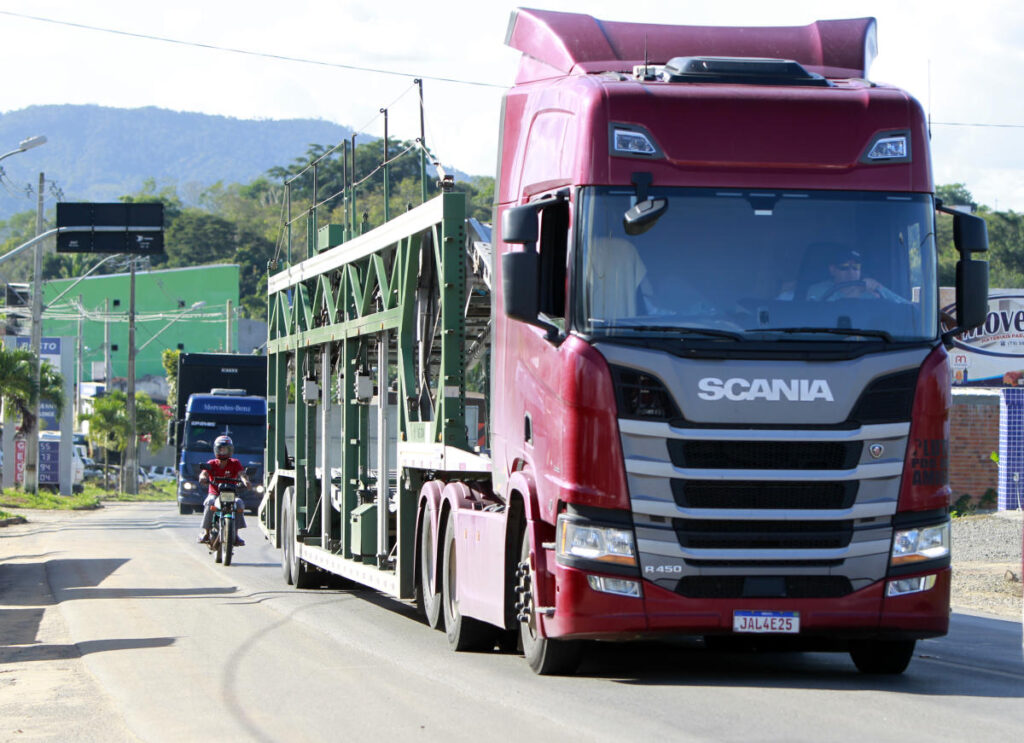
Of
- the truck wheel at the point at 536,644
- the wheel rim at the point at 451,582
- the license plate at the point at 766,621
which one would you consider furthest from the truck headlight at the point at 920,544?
the wheel rim at the point at 451,582

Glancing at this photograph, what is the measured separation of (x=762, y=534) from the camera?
9102mm

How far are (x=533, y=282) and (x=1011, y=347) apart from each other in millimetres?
28395

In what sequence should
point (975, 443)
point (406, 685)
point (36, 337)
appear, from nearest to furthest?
point (406, 685)
point (975, 443)
point (36, 337)

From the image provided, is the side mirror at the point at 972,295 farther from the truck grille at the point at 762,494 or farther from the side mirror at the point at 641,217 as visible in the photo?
the side mirror at the point at 641,217

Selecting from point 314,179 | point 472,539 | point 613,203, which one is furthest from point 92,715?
point 314,179

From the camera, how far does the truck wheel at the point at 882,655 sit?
395 inches

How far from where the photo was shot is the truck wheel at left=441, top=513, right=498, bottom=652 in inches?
454

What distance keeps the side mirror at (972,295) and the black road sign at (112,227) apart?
42.1 m

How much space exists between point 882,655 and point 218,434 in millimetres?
32247

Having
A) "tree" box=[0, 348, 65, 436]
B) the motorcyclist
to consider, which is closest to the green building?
"tree" box=[0, 348, 65, 436]

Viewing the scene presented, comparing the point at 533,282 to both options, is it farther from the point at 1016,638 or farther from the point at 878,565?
the point at 1016,638

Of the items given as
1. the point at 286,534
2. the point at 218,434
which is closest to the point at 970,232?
the point at 286,534

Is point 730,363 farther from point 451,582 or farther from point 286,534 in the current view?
point 286,534

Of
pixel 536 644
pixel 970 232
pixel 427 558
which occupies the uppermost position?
pixel 970 232
